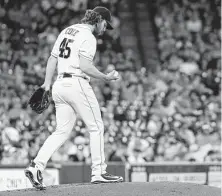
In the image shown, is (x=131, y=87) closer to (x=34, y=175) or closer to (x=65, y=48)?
(x=65, y=48)

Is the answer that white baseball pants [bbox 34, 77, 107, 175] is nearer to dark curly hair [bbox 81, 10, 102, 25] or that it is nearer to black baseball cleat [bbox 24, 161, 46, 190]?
black baseball cleat [bbox 24, 161, 46, 190]

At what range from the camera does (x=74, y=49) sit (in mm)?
6328

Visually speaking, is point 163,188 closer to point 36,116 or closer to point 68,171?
point 68,171

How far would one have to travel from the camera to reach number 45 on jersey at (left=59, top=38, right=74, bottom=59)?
6352mm

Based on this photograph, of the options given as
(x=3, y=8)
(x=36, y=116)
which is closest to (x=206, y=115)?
(x=36, y=116)

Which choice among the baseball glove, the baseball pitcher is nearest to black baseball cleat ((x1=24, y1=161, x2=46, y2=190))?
the baseball pitcher

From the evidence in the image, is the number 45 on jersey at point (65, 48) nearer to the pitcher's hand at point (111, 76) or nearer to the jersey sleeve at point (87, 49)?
the jersey sleeve at point (87, 49)

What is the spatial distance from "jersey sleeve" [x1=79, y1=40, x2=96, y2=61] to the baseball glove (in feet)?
2.19

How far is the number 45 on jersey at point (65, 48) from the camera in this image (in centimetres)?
635

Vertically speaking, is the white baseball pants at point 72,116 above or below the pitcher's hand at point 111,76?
below

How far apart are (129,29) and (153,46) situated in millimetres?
1007

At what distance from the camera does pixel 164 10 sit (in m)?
18.7

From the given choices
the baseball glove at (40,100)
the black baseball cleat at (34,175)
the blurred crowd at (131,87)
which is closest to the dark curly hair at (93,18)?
the baseball glove at (40,100)

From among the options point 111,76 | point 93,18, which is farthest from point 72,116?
point 93,18
